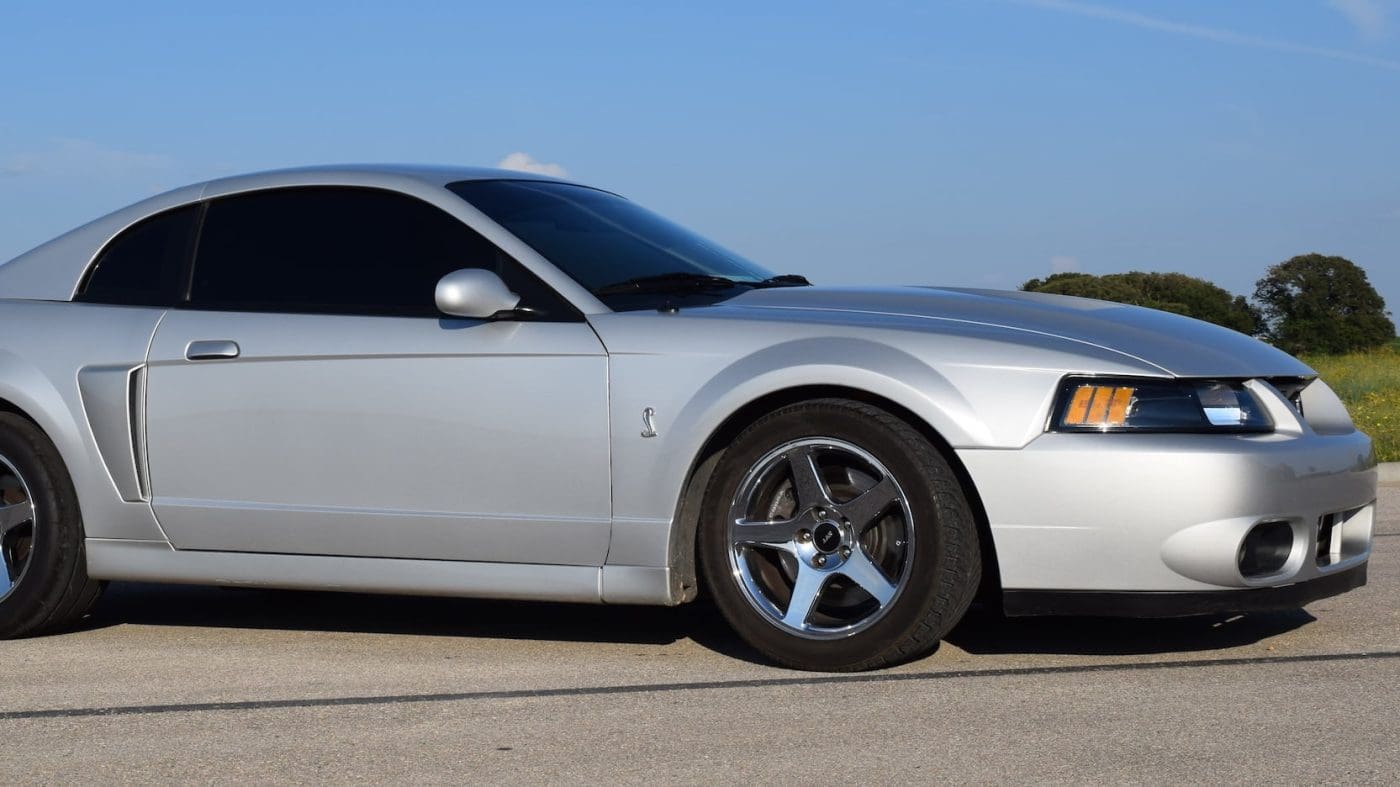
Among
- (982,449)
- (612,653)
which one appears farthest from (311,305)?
→ (982,449)

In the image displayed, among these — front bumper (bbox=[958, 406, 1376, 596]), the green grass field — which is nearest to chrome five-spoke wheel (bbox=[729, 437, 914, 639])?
front bumper (bbox=[958, 406, 1376, 596])

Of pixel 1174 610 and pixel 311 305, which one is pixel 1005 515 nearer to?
pixel 1174 610

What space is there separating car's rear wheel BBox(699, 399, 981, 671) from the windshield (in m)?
0.72

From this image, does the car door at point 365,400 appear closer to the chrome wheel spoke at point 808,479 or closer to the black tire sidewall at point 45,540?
the black tire sidewall at point 45,540

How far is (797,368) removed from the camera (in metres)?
4.67

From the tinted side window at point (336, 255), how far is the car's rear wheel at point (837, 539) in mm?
816

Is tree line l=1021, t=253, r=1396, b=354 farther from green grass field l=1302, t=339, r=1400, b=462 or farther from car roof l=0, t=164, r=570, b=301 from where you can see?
car roof l=0, t=164, r=570, b=301

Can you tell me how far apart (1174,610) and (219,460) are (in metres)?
2.97

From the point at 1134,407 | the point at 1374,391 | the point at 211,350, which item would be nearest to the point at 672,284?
the point at 211,350

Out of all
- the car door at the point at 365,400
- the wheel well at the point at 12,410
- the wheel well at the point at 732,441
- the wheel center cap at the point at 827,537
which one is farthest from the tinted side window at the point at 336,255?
the wheel center cap at the point at 827,537

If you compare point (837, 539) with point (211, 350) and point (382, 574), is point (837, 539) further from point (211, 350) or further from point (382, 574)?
point (211, 350)

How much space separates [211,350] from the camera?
5348mm

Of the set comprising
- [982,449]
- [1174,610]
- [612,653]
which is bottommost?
[612,653]

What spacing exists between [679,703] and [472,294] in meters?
1.39
